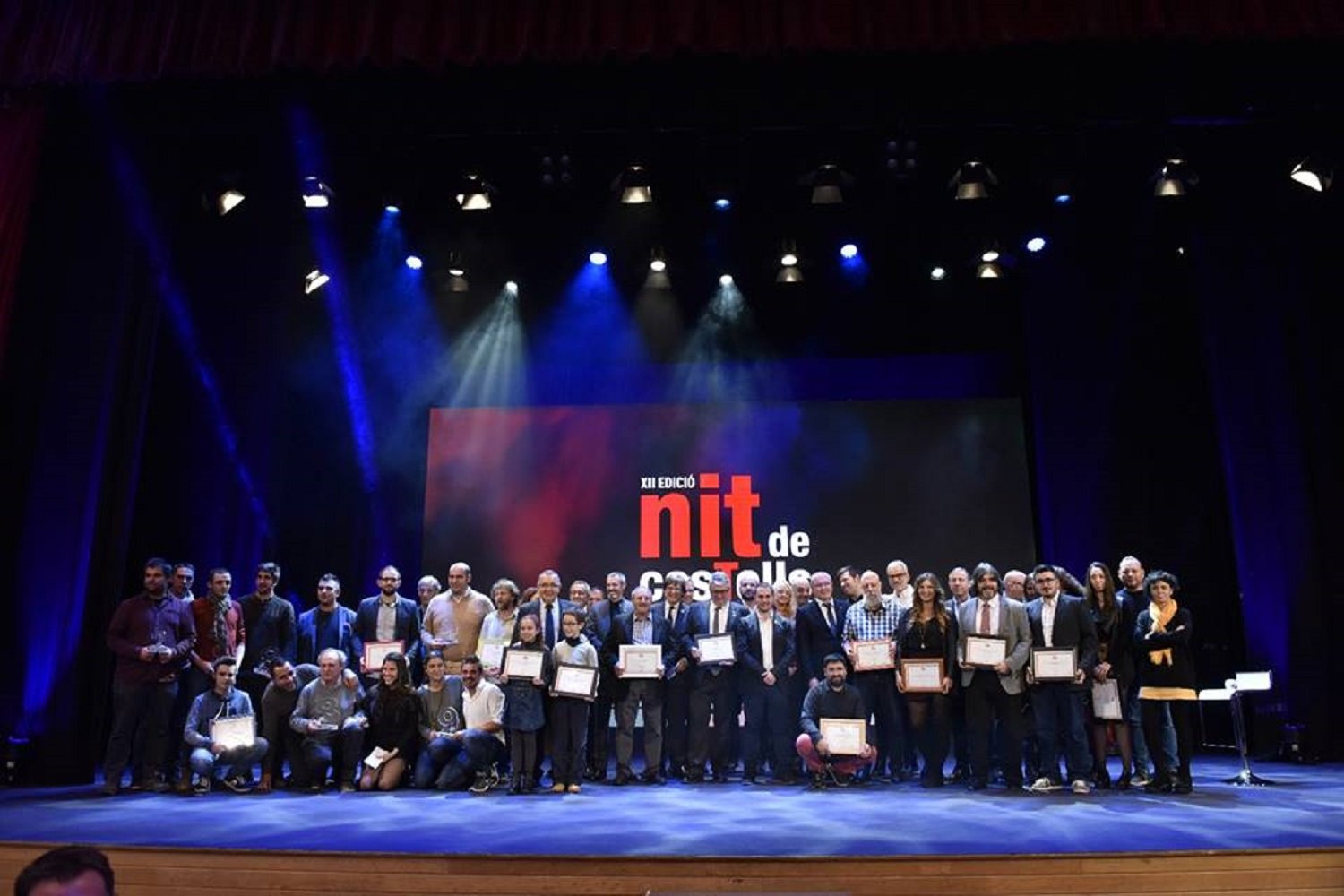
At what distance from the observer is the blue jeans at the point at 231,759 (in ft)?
24.9

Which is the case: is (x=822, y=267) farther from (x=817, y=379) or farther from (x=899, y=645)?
(x=899, y=645)

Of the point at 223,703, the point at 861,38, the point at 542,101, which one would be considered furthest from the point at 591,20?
the point at 223,703

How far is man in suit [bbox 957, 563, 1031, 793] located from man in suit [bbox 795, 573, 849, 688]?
1.09 meters

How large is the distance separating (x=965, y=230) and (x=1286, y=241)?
3.04 m

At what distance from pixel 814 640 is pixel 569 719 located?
6.96ft

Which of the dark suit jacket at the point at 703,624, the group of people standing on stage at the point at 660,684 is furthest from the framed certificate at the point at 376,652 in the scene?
the dark suit jacket at the point at 703,624

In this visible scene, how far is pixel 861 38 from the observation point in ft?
21.7

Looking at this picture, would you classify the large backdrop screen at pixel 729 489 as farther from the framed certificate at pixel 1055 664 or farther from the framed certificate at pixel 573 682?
the framed certificate at pixel 1055 664

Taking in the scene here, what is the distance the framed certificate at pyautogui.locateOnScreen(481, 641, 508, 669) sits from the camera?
26.8 ft

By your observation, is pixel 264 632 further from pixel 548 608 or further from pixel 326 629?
pixel 548 608

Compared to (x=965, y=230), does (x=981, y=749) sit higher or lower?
lower

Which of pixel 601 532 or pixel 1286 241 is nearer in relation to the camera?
pixel 1286 241

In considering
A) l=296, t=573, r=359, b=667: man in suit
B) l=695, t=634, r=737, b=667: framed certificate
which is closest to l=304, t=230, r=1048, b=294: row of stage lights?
l=296, t=573, r=359, b=667: man in suit

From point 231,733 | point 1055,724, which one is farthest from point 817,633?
point 231,733
